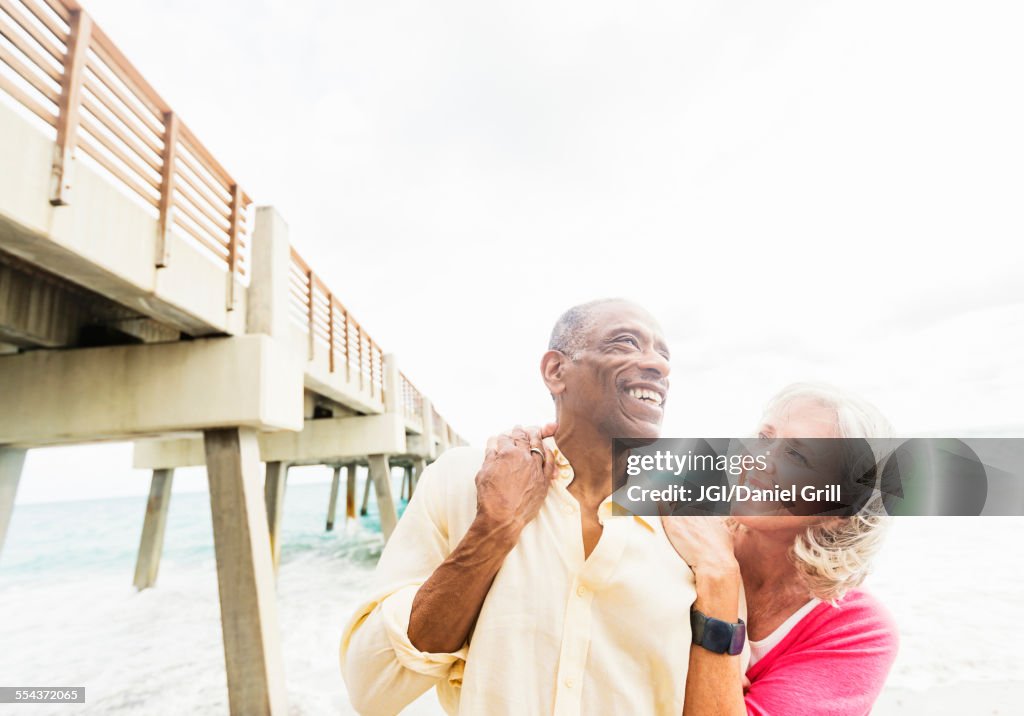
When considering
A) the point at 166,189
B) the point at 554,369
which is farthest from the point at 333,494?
the point at 554,369

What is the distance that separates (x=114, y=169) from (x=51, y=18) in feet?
3.09

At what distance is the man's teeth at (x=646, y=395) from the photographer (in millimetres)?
1817

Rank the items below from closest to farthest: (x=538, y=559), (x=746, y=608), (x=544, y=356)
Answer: (x=538, y=559) < (x=746, y=608) < (x=544, y=356)

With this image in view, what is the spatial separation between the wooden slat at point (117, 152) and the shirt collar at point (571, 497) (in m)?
4.09

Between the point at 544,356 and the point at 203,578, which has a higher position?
the point at 544,356

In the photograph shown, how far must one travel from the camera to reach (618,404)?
1829 millimetres

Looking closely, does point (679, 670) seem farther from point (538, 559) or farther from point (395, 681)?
point (395, 681)

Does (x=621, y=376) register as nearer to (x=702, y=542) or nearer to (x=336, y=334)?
(x=702, y=542)

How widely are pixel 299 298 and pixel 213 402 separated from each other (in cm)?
298

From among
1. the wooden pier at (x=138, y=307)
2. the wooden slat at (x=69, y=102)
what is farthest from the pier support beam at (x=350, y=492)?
the wooden slat at (x=69, y=102)

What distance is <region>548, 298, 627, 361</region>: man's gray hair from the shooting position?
75.9 inches

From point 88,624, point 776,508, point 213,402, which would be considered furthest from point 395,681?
point 88,624

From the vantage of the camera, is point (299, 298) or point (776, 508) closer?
point (776, 508)

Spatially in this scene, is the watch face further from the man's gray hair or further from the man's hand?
the man's gray hair
